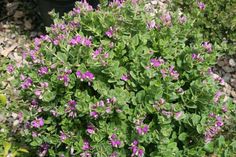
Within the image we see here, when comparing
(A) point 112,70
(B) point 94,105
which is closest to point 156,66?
(A) point 112,70

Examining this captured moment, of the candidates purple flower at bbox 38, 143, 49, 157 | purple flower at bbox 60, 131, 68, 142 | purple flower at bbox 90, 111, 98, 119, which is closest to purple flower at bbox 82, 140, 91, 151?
purple flower at bbox 60, 131, 68, 142

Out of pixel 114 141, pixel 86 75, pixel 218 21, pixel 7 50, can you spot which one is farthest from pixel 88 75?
pixel 7 50

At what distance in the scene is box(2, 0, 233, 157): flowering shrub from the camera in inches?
92.9

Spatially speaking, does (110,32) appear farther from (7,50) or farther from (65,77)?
(7,50)

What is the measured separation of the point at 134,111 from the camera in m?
2.38

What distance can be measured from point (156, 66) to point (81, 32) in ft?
1.65

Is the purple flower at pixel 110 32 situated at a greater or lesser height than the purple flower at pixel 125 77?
greater

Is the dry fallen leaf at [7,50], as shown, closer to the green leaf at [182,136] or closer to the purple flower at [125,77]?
the purple flower at [125,77]

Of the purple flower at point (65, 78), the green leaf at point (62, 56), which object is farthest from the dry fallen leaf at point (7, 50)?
the purple flower at point (65, 78)

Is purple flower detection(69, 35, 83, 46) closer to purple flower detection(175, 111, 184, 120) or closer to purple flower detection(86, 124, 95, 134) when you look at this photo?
purple flower detection(86, 124, 95, 134)

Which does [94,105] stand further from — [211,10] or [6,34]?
[6,34]

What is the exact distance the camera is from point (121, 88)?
2369 mm

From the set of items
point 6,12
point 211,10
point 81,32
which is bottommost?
point 81,32

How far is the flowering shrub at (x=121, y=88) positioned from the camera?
7.74 ft
